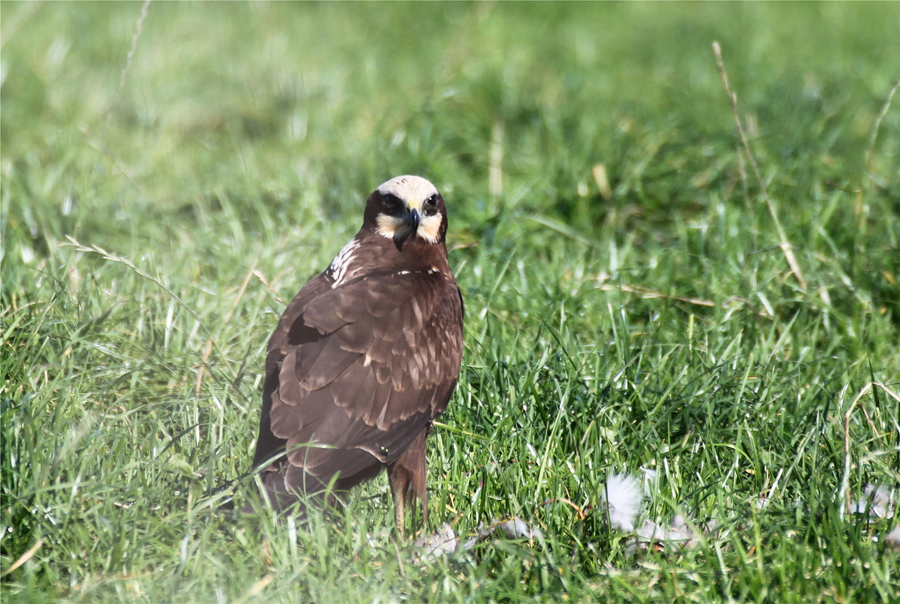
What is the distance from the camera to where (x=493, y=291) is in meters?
4.03

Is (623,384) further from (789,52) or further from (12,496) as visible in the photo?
(789,52)

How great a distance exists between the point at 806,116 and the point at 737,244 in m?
1.63

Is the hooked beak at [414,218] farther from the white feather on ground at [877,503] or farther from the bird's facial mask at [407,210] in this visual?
the white feather on ground at [877,503]

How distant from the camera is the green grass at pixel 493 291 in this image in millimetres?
2594

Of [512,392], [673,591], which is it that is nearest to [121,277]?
[512,392]

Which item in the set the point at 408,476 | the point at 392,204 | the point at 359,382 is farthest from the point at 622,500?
the point at 392,204

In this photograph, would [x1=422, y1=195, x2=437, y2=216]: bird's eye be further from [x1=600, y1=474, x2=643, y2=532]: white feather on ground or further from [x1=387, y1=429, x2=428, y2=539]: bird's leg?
[x1=600, y1=474, x2=643, y2=532]: white feather on ground

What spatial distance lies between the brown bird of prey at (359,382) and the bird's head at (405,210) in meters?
0.28

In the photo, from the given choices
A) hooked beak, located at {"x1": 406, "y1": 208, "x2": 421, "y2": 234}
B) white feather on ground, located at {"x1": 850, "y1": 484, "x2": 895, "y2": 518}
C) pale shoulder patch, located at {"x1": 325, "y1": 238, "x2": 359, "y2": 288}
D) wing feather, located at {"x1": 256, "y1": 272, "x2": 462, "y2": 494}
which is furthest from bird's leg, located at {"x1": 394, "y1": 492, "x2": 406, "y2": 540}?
white feather on ground, located at {"x1": 850, "y1": 484, "x2": 895, "y2": 518}

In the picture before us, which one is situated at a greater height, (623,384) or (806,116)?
(806,116)

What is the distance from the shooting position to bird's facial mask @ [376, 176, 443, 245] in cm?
354

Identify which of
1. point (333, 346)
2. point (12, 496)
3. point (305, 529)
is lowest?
point (305, 529)

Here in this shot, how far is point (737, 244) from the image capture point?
4.51 metres

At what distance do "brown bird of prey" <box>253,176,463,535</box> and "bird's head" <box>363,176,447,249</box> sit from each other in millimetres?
278
